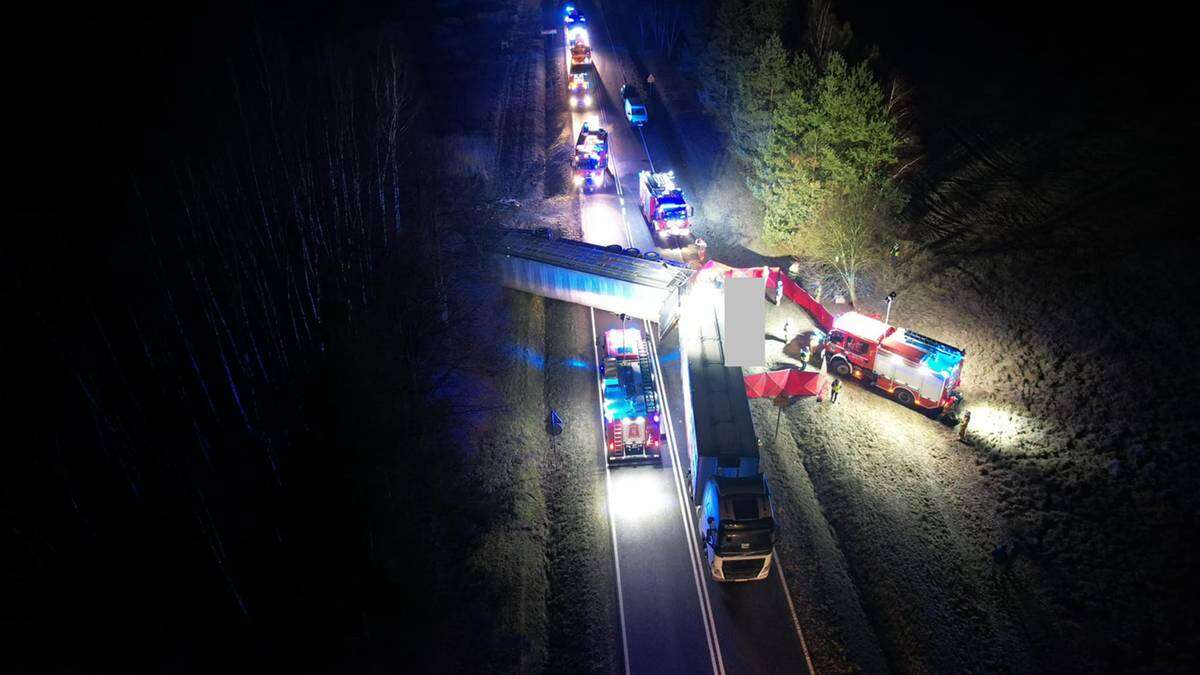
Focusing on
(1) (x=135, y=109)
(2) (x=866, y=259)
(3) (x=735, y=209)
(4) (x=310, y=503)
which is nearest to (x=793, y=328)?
(2) (x=866, y=259)

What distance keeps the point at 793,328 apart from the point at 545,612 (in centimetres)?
1723

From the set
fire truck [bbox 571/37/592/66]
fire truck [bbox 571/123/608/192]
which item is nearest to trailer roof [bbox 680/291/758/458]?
fire truck [bbox 571/123/608/192]

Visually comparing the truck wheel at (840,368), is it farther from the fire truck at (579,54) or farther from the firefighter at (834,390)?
the fire truck at (579,54)

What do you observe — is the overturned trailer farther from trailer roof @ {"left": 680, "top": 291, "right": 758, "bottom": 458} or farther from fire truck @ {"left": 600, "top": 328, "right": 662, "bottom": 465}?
fire truck @ {"left": 600, "top": 328, "right": 662, "bottom": 465}

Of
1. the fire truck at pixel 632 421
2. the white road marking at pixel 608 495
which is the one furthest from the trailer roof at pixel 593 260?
the fire truck at pixel 632 421

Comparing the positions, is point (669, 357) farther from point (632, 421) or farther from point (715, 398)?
point (715, 398)

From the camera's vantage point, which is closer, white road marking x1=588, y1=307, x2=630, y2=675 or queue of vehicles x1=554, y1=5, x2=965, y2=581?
white road marking x1=588, y1=307, x2=630, y2=675

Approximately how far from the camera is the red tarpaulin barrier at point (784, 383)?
24.7 meters

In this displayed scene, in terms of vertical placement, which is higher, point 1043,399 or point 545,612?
point 1043,399

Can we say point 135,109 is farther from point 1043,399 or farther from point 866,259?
point 1043,399

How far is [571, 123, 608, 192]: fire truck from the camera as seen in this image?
41.6 metres

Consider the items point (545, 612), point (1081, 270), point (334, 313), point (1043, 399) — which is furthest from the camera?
point (334, 313)

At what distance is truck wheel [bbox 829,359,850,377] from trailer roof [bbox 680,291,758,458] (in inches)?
241

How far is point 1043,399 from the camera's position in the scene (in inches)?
883
